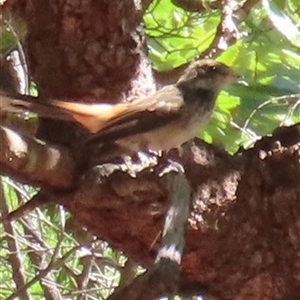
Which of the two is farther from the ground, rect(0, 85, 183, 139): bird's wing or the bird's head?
the bird's head

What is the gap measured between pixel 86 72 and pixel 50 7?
14 cm

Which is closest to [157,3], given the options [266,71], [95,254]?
[266,71]

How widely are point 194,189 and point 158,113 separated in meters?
0.25

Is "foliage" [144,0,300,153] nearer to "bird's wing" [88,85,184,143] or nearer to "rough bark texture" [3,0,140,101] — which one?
"bird's wing" [88,85,184,143]

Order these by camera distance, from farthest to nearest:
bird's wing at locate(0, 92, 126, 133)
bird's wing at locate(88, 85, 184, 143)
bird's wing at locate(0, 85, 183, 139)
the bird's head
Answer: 1. the bird's head
2. bird's wing at locate(88, 85, 184, 143)
3. bird's wing at locate(0, 85, 183, 139)
4. bird's wing at locate(0, 92, 126, 133)

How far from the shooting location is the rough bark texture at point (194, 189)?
4.96 feet

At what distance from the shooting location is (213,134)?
1893 mm

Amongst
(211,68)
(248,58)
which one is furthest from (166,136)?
(248,58)

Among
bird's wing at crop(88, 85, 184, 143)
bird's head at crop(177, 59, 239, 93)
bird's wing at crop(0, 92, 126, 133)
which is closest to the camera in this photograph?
bird's wing at crop(0, 92, 126, 133)

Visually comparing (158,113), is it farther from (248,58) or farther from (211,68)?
(248,58)


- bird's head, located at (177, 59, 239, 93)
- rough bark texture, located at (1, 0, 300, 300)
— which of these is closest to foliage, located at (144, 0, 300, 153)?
bird's head, located at (177, 59, 239, 93)

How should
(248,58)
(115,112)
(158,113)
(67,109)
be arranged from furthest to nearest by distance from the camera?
1. (248,58)
2. (158,113)
3. (115,112)
4. (67,109)

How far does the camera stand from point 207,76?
70.7 inches

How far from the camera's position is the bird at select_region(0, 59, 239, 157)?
1.54 metres
